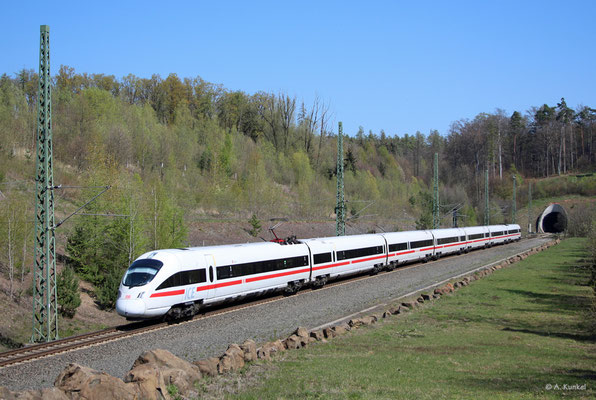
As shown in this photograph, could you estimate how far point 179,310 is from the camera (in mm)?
20594

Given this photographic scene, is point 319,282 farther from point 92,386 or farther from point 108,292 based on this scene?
point 92,386

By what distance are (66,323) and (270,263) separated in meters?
10.5

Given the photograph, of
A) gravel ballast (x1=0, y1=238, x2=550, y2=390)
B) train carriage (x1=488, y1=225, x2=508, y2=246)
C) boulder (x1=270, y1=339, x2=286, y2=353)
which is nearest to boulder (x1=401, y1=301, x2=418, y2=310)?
gravel ballast (x1=0, y1=238, x2=550, y2=390)

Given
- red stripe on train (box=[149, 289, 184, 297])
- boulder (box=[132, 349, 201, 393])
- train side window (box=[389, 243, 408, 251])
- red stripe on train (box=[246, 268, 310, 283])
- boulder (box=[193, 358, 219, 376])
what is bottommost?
boulder (box=[193, 358, 219, 376])

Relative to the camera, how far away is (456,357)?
44.2 ft

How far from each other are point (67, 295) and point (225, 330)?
39.6 ft

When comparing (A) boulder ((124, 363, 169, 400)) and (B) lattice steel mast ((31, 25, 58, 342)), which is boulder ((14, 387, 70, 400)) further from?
(B) lattice steel mast ((31, 25, 58, 342))

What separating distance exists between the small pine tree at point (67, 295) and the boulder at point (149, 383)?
1818 cm

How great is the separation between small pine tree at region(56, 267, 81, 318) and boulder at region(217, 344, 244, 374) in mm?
16820

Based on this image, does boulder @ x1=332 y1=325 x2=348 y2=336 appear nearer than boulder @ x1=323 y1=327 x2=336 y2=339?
No

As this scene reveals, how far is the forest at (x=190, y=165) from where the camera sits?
3384cm

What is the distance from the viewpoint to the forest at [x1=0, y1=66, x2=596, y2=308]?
33.8m

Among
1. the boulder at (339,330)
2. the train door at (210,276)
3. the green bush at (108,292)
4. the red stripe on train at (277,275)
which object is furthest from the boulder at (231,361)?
the green bush at (108,292)

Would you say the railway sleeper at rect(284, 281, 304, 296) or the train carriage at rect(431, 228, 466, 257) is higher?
the train carriage at rect(431, 228, 466, 257)
